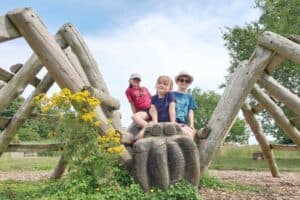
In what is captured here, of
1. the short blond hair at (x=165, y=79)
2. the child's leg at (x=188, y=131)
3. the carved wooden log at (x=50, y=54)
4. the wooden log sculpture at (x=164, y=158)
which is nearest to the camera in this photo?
the carved wooden log at (x=50, y=54)

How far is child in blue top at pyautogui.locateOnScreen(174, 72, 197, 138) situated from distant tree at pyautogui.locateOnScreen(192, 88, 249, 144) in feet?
99.7

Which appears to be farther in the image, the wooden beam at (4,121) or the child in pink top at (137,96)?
the wooden beam at (4,121)

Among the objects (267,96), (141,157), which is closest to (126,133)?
(141,157)

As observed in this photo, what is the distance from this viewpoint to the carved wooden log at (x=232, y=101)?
802 cm

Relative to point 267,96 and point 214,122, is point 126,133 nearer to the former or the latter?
point 214,122

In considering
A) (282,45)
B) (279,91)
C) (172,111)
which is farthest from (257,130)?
(172,111)

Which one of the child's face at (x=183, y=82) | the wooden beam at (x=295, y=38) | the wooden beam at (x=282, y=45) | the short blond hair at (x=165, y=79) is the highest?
the wooden beam at (x=295, y=38)

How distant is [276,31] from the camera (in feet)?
83.7

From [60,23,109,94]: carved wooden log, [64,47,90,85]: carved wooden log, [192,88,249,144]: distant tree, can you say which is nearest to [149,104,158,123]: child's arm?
[60,23,109,94]: carved wooden log

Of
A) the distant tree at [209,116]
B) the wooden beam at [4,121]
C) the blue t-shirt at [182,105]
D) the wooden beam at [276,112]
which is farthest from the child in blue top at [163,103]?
the distant tree at [209,116]

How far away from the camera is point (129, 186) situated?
7039mm

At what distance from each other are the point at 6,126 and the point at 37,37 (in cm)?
237

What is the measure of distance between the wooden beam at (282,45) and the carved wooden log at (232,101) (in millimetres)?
133

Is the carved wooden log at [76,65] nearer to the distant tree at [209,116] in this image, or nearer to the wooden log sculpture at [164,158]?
the wooden log sculpture at [164,158]
